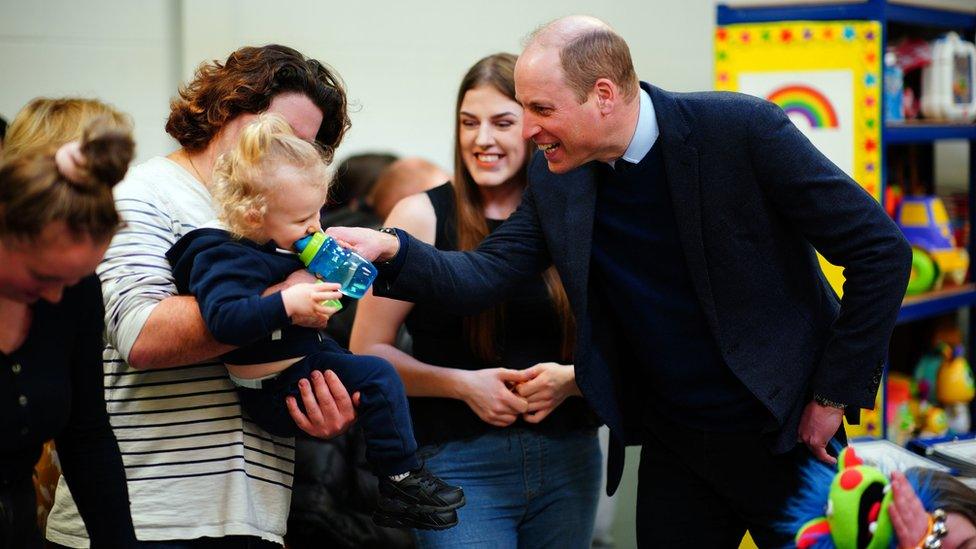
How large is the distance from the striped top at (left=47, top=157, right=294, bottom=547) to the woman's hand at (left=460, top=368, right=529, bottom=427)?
0.52 m

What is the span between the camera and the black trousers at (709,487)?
2023mm

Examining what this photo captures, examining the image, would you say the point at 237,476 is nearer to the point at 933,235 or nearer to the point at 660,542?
the point at 660,542

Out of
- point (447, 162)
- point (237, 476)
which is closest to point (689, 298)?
point (237, 476)

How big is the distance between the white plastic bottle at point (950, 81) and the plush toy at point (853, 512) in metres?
2.66

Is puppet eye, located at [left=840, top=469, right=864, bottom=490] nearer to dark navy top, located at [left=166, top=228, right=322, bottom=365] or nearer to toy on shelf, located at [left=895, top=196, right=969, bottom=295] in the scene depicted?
dark navy top, located at [left=166, top=228, right=322, bottom=365]

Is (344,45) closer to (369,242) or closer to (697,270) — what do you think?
(369,242)

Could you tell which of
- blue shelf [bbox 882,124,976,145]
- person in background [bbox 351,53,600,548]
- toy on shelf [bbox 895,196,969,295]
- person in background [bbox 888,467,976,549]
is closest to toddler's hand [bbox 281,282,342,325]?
person in background [bbox 351,53,600,548]

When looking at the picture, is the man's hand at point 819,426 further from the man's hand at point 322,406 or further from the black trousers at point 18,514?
the black trousers at point 18,514

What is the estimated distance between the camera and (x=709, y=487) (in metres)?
2.10

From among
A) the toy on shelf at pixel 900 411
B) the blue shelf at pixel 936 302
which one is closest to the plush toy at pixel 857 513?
the blue shelf at pixel 936 302

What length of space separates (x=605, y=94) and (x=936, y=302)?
2441mm

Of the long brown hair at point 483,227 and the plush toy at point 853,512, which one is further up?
the long brown hair at point 483,227

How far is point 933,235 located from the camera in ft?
12.9

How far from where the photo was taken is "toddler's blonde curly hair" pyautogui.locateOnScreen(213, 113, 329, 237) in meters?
1.67
